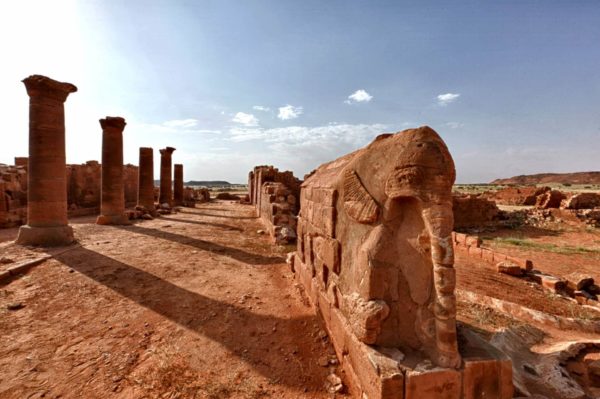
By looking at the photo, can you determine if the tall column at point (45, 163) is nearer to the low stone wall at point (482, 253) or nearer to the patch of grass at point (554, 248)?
the low stone wall at point (482, 253)

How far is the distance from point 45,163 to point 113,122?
13.8 ft

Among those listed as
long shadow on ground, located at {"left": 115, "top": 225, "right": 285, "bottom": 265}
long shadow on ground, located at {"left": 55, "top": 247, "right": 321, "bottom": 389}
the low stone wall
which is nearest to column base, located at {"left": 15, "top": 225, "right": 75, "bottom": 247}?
long shadow on ground, located at {"left": 115, "top": 225, "right": 285, "bottom": 265}

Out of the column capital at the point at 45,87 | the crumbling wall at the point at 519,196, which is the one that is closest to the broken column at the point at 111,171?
the column capital at the point at 45,87

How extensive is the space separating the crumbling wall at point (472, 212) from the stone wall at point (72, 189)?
69.6ft

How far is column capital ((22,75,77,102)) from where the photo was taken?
791cm

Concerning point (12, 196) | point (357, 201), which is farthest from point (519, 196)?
point (12, 196)

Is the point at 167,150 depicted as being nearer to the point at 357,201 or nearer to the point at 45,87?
the point at 45,87

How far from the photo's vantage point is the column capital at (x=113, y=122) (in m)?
11.8

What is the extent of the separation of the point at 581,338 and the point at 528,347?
111 cm

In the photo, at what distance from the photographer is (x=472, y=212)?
53.8 feet

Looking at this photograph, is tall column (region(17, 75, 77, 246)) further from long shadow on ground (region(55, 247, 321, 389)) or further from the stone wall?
the stone wall

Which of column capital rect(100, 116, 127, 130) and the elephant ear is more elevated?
column capital rect(100, 116, 127, 130)

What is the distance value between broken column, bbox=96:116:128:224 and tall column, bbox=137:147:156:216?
355 centimetres

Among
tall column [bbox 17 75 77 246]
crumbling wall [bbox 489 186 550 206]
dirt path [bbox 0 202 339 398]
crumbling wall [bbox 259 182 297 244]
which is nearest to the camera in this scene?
dirt path [bbox 0 202 339 398]
